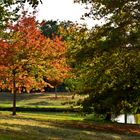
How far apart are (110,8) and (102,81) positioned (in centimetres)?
819

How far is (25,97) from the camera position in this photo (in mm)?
90000

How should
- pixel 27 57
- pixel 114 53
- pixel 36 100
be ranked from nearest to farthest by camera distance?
1. pixel 114 53
2. pixel 27 57
3. pixel 36 100

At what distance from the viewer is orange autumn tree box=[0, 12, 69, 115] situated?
1587 inches

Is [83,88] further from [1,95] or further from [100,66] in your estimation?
[1,95]

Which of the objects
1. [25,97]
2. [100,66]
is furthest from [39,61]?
[25,97]

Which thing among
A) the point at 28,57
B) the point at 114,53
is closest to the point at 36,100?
the point at 28,57

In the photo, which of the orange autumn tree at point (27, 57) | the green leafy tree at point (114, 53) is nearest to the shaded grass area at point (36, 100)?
the orange autumn tree at point (27, 57)

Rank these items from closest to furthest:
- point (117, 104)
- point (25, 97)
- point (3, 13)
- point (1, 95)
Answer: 1. point (3, 13)
2. point (117, 104)
3. point (25, 97)
4. point (1, 95)

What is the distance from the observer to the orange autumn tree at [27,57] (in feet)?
132

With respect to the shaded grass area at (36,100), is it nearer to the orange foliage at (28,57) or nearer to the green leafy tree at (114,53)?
the orange foliage at (28,57)

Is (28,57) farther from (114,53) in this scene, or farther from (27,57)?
(114,53)

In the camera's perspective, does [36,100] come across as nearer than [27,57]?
No

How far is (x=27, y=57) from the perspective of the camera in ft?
135

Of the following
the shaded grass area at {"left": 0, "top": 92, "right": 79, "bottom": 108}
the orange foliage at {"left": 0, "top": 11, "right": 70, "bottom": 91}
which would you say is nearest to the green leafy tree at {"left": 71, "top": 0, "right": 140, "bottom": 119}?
the orange foliage at {"left": 0, "top": 11, "right": 70, "bottom": 91}
